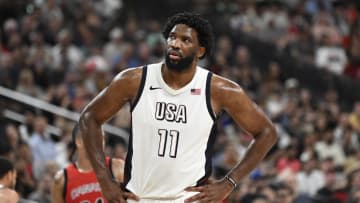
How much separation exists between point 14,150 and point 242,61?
21.6 feet

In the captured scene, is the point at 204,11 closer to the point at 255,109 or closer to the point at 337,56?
the point at 337,56

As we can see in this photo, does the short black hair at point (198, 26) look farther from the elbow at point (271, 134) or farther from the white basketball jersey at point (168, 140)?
the elbow at point (271, 134)

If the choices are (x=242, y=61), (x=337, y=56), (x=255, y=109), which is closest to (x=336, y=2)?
(x=337, y=56)

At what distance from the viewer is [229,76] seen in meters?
17.2

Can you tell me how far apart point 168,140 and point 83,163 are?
172cm

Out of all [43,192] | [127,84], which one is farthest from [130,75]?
[43,192]

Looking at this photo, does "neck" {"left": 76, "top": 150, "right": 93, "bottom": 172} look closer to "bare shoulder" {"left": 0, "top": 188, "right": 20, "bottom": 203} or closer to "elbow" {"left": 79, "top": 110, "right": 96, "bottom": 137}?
"bare shoulder" {"left": 0, "top": 188, "right": 20, "bottom": 203}

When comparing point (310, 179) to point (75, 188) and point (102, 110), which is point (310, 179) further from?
point (102, 110)

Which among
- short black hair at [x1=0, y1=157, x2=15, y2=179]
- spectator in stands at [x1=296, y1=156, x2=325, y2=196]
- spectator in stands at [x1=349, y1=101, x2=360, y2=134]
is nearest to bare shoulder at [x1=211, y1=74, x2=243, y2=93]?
short black hair at [x1=0, y1=157, x2=15, y2=179]

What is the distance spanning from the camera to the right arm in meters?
6.17

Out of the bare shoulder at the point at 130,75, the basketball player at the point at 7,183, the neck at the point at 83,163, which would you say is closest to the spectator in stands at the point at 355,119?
the neck at the point at 83,163

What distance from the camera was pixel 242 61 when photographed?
58.6 ft

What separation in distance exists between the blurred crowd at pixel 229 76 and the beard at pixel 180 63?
4.90 metres

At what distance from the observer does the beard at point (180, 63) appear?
6113 mm
